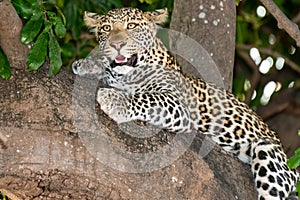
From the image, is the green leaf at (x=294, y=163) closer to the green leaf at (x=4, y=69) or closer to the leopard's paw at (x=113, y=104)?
the leopard's paw at (x=113, y=104)

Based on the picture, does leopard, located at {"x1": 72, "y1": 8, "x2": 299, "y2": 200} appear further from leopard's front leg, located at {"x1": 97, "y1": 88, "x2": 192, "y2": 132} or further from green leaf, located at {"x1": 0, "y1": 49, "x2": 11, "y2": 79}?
green leaf, located at {"x1": 0, "y1": 49, "x2": 11, "y2": 79}

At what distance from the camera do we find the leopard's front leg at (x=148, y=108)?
4.29 meters

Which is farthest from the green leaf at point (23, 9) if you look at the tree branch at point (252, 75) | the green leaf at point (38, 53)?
the tree branch at point (252, 75)

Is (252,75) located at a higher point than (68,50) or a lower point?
lower

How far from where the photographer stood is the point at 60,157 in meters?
3.95

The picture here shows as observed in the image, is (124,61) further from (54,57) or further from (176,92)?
(54,57)

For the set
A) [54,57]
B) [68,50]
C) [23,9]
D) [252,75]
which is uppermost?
[23,9]

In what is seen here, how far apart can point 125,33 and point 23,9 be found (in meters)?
1.02

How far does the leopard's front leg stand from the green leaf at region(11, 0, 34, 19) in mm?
538

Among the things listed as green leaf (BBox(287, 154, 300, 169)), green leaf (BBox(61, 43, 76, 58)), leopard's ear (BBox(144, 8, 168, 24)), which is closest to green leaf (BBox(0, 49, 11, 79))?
green leaf (BBox(287, 154, 300, 169))

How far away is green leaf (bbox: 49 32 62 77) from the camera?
13.8ft

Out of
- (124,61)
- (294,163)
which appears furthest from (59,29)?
(294,163)

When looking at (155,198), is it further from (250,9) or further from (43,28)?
(250,9)

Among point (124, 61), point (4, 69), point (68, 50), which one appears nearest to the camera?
point (4, 69)
